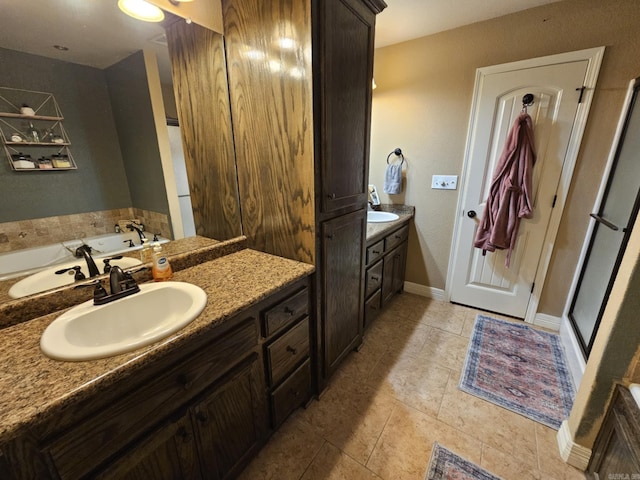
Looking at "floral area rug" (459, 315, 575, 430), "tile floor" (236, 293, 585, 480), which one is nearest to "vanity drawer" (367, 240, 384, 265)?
"tile floor" (236, 293, 585, 480)

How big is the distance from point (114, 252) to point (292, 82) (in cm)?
→ 110

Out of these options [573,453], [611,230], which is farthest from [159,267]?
[611,230]

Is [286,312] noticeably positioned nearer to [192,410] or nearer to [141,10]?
[192,410]

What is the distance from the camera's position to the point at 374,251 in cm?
204

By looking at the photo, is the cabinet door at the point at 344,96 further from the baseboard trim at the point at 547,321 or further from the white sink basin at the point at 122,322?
the baseboard trim at the point at 547,321

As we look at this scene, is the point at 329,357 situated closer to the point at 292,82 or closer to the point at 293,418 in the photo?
the point at 293,418

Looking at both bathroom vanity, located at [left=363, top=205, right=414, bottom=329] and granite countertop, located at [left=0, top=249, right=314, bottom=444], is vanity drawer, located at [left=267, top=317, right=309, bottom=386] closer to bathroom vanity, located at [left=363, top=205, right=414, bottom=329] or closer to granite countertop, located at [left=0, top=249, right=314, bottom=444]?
granite countertop, located at [left=0, top=249, right=314, bottom=444]

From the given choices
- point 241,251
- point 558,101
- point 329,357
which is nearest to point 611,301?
point 329,357

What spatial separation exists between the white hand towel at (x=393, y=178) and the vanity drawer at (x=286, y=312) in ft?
5.43

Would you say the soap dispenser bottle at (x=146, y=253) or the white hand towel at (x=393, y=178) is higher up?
the white hand towel at (x=393, y=178)

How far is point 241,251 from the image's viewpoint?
5.26 ft

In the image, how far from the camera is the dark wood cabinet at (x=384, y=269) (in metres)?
2.04

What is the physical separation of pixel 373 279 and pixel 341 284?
582mm

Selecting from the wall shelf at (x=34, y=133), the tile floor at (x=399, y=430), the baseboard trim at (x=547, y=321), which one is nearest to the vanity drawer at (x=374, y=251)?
the tile floor at (x=399, y=430)
